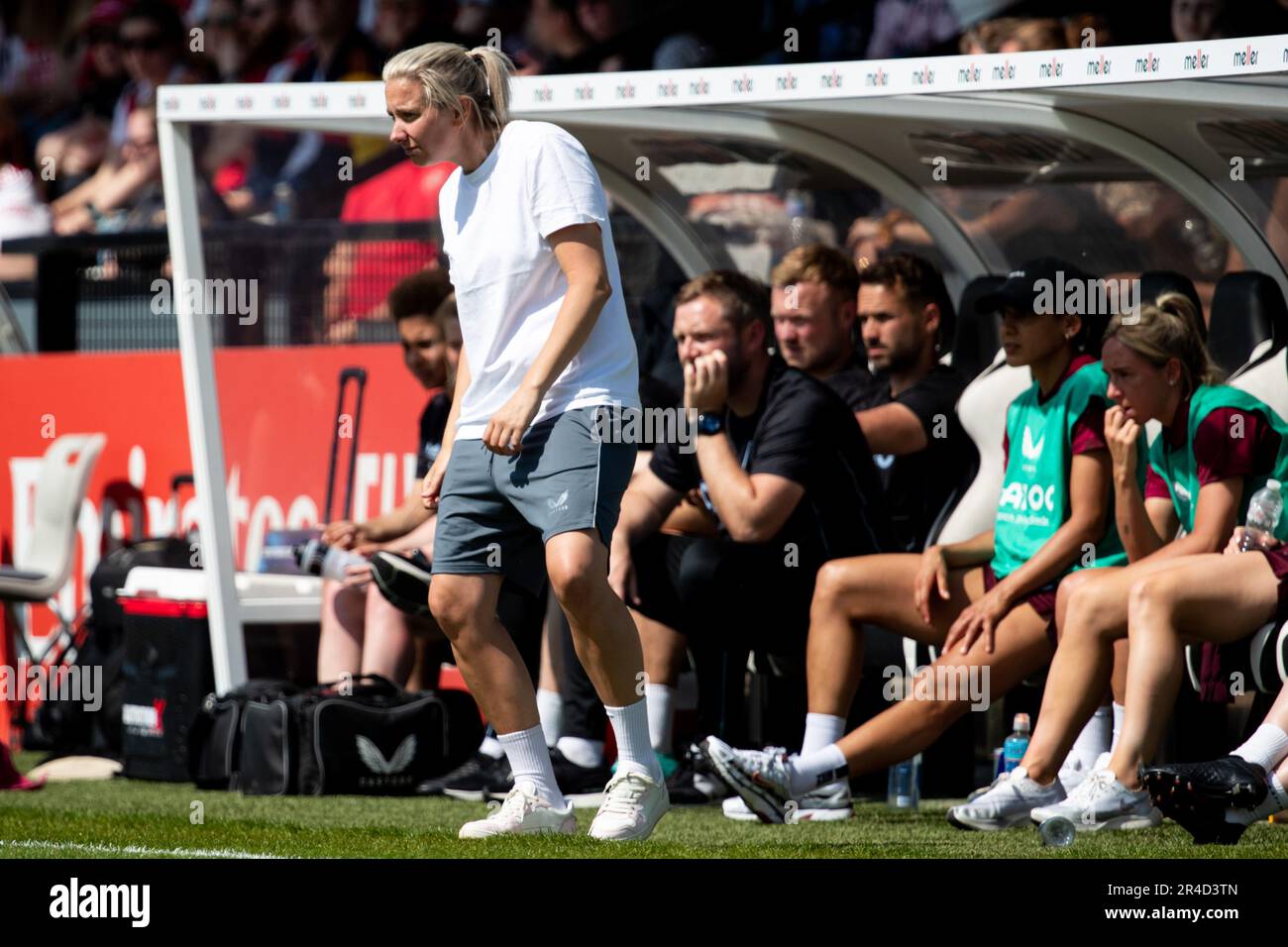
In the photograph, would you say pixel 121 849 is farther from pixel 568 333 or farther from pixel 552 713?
pixel 552 713

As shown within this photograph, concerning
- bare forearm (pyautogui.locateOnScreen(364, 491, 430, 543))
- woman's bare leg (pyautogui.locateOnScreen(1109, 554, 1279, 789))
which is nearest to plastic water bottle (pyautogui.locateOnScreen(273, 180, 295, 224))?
bare forearm (pyautogui.locateOnScreen(364, 491, 430, 543))

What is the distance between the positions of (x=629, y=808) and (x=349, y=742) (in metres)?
2.01

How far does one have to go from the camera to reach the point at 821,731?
18.2 ft

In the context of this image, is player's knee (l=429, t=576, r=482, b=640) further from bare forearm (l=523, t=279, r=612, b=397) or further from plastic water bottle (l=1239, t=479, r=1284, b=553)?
plastic water bottle (l=1239, t=479, r=1284, b=553)

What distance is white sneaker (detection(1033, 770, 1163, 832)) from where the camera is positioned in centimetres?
480

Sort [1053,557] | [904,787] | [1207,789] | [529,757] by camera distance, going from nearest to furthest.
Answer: [1207,789]
[529,757]
[1053,557]
[904,787]

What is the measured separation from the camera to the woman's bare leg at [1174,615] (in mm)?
4750

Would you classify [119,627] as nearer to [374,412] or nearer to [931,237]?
[374,412]

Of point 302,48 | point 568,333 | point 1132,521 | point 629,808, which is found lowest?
point 629,808

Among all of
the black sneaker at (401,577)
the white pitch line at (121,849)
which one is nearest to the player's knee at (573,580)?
the white pitch line at (121,849)

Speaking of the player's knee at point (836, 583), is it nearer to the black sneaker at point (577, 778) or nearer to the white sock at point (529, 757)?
the black sneaker at point (577, 778)

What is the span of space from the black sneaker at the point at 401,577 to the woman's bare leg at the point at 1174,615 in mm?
2376

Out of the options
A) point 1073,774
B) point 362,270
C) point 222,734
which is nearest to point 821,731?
point 1073,774
